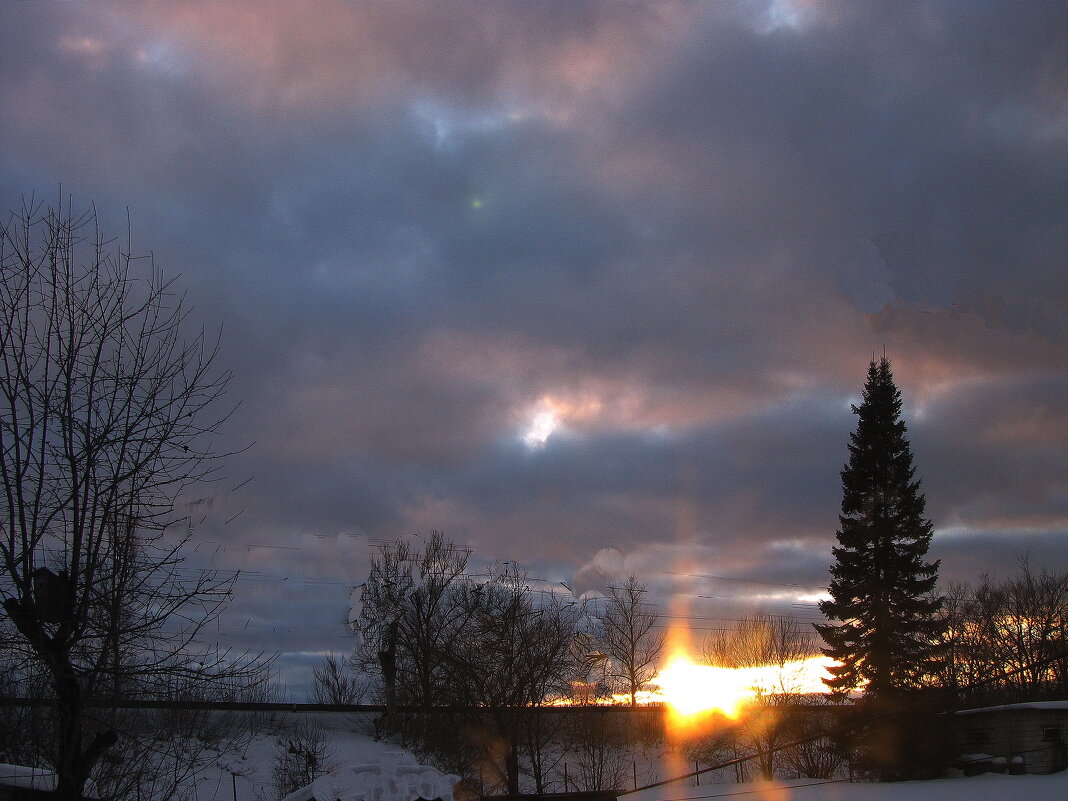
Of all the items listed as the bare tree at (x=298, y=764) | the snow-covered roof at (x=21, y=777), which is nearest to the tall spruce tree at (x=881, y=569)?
the bare tree at (x=298, y=764)

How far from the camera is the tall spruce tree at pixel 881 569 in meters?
44.3

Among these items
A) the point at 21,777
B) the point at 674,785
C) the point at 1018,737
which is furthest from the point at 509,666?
the point at 21,777

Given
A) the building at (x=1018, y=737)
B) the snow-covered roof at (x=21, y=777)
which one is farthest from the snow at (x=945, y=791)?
the snow-covered roof at (x=21, y=777)

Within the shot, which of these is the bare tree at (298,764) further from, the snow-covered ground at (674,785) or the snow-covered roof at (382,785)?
the snow-covered roof at (382,785)

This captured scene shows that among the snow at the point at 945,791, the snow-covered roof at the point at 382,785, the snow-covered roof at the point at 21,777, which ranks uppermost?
the snow-covered roof at the point at 21,777

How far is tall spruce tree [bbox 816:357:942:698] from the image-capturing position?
44312 millimetres

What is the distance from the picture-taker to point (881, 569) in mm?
46375

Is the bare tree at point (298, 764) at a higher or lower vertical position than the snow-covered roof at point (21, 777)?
lower

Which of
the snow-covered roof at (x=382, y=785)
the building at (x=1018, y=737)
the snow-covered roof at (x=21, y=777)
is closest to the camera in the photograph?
the snow-covered roof at (x=21, y=777)

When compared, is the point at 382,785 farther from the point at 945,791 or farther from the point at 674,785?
the point at 674,785

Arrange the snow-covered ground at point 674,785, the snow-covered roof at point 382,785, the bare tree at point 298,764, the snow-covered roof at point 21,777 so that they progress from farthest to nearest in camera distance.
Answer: the bare tree at point 298,764, the snow-covered ground at point 674,785, the snow-covered roof at point 382,785, the snow-covered roof at point 21,777

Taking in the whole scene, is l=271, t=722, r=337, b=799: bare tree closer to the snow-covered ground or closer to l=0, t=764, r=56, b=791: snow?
the snow-covered ground

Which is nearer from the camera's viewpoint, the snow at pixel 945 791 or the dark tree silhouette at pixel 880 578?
the snow at pixel 945 791

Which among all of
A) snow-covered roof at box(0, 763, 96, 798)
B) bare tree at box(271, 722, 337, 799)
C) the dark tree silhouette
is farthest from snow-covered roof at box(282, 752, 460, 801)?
the dark tree silhouette
